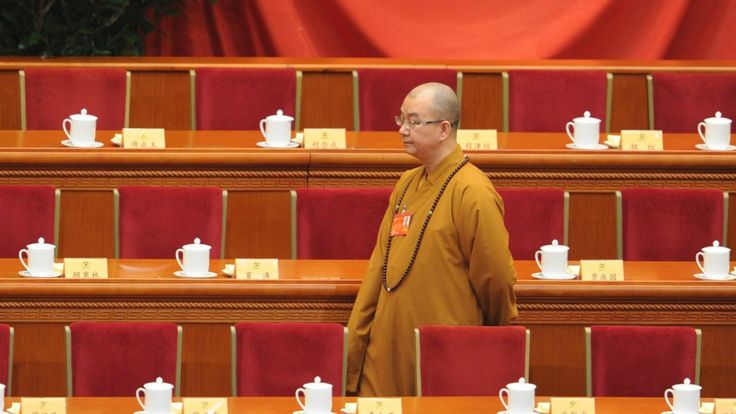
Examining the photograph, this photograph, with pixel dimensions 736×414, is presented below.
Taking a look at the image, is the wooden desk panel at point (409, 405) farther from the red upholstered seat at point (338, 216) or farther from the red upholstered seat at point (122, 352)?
the red upholstered seat at point (338, 216)

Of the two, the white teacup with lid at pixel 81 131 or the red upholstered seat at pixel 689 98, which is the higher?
the red upholstered seat at pixel 689 98

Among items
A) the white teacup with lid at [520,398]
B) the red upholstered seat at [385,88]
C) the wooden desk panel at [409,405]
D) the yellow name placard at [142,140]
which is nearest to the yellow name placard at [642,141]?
the red upholstered seat at [385,88]

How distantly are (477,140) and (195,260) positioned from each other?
68cm

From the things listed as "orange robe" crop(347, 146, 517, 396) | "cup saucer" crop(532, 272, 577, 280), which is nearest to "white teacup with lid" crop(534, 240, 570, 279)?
"cup saucer" crop(532, 272, 577, 280)

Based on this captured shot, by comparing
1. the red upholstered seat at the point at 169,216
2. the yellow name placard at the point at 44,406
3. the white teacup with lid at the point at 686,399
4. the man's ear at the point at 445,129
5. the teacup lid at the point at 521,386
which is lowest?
the yellow name placard at the point at 44,406

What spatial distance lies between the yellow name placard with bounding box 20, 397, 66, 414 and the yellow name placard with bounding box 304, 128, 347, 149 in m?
1.04

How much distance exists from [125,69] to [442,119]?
112cm

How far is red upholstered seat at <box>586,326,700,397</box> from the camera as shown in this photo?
2176mm

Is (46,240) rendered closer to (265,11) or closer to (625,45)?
(265,11)

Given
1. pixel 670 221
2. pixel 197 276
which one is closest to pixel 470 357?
pixel 197 276

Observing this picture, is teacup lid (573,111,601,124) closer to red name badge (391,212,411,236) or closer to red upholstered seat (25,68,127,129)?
red name badge (391,212,411,236)

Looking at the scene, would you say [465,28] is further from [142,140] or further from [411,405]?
[411,405]

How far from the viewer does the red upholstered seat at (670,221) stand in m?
2.70

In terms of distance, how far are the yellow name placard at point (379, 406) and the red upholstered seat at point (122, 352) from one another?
1.06ft
